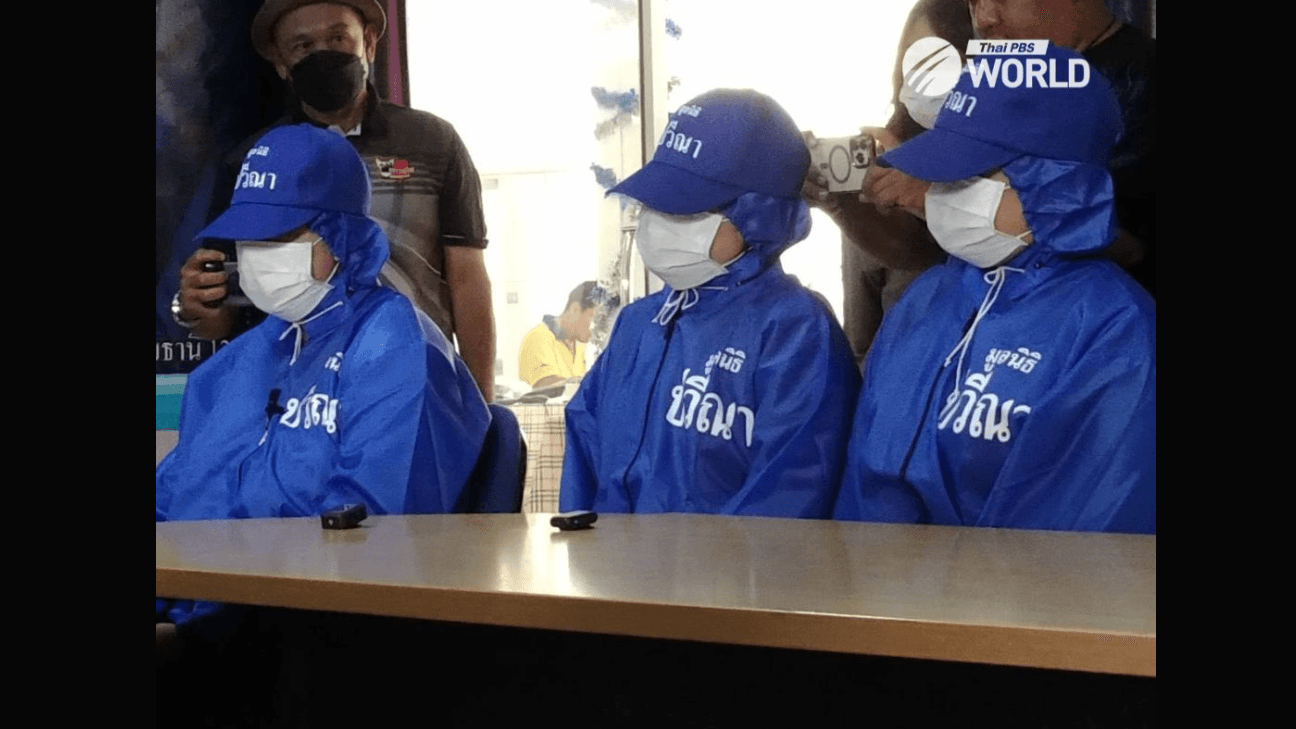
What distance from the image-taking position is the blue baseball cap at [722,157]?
2592 millimetres

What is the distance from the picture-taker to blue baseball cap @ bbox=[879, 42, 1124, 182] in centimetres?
213

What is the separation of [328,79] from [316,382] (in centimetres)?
131

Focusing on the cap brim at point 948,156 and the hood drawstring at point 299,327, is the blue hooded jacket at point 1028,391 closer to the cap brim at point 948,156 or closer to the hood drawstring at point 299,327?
the cap brim at point 948,156

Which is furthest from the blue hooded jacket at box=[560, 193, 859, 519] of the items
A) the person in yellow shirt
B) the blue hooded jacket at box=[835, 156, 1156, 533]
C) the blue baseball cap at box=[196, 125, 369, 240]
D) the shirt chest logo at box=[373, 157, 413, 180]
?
the shirt chest logo at box=[373, 157, 413, 180]

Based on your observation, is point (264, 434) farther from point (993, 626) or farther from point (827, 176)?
point (993, 626)

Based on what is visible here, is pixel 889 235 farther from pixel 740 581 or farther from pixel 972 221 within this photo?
pixel 740 581

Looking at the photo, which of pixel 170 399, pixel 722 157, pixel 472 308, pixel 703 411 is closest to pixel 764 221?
pixel 722 157

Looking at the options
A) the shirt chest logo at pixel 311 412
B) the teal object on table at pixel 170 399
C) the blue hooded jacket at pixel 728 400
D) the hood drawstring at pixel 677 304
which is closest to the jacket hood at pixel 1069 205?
the blue hooded jacket at pixel 728 400

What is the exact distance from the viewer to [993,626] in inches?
41.1

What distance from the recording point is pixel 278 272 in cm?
283

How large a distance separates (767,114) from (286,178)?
1.01 meters

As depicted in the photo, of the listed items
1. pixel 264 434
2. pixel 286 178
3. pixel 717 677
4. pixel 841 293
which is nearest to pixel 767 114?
pixel 841 293

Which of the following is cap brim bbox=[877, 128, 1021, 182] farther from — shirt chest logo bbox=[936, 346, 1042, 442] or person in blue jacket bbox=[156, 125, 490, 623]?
person in blue jacket bbox=[156, 125, 490, 623]

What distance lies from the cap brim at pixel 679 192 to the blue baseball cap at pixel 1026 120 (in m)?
0.46
